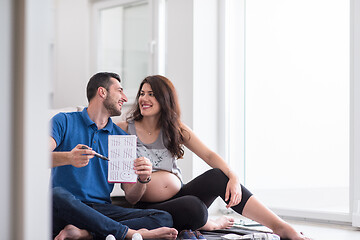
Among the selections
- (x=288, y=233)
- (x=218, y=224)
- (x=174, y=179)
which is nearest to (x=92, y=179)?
(x=174, y=179)

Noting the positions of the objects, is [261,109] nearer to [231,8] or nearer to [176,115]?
[231,8]

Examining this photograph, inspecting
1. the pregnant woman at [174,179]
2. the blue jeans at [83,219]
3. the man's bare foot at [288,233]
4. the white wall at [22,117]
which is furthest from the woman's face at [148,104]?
the white wall at [22,117]

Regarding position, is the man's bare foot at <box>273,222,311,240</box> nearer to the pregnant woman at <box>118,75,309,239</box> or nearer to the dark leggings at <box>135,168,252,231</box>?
the pregnant woman at <box>118,75,309,239</box>

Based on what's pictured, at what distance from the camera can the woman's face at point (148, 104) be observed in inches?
97.4

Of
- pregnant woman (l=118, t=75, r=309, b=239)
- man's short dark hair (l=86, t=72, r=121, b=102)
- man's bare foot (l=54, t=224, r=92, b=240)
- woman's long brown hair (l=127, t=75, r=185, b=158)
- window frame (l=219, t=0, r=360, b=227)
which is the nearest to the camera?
man's bare foot (l=54, t=224, r=92, b=240)

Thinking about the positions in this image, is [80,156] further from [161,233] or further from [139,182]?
[161,233]

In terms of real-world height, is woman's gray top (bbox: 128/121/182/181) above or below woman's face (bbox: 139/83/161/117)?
below

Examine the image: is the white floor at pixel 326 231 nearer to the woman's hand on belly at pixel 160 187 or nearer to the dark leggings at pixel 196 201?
the dark leggings at pixel 196 201

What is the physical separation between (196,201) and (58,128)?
746 millimetres

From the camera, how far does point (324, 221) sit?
9.95ft

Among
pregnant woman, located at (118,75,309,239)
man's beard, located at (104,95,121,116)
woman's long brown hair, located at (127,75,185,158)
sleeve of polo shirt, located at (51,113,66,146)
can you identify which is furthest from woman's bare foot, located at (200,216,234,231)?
sleeve of polo shirt, located at (51,113,66,146)

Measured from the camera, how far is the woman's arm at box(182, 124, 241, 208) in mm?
2217

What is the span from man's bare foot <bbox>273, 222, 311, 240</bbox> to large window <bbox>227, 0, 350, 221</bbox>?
91 centimetres

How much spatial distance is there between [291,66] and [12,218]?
117 inches
